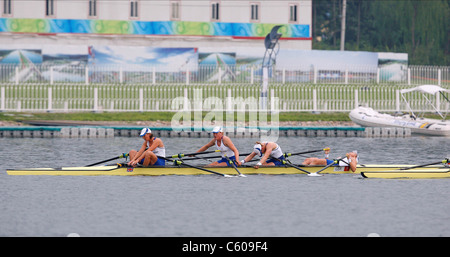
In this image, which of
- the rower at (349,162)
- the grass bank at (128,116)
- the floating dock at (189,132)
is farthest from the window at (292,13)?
the rower at (349,162)

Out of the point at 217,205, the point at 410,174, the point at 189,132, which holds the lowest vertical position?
the point at 217,205

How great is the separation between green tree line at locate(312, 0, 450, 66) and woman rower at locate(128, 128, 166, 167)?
1899 inches

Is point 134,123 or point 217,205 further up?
point 134,123

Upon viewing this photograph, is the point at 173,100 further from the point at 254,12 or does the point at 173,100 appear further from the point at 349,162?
the point at 254,12

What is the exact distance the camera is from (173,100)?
41.1 meters

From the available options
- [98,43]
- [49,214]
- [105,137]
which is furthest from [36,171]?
[98,43]

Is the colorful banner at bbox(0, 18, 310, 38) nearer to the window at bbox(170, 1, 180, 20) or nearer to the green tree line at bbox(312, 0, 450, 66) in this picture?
the window at bbox(170, 1, 180, 20)

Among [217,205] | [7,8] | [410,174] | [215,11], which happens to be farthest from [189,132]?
[7,8]

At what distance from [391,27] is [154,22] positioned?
24.4 metres

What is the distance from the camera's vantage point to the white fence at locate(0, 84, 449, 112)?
39500 millimetres

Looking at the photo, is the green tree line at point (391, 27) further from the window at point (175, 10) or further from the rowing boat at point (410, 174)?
the rowing boat at point (410, 174)

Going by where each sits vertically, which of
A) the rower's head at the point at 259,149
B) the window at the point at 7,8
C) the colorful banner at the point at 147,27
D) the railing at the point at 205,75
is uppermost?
the window at the point at 7,8

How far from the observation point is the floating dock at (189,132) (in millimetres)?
34250

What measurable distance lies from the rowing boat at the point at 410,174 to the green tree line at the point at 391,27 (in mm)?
45635
